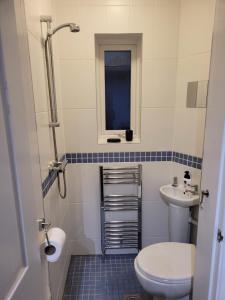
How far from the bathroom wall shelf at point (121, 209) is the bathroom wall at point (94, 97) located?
82mm

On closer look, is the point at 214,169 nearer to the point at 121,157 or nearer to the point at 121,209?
the point at 121,157

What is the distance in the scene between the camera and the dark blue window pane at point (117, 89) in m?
2.18

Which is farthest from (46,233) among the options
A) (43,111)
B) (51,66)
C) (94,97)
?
(94,97)

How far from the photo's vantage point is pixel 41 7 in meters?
1.44

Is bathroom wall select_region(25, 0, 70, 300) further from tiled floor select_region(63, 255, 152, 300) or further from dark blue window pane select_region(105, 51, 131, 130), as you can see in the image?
dark blue window pane select_region(105, 51, 131, 130)

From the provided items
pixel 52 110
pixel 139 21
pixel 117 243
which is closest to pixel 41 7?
pixel 52 110

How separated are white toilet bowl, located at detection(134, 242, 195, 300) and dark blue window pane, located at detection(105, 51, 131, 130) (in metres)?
1.24

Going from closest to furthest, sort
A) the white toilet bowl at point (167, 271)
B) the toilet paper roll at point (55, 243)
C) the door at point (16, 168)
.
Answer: the door at point (16, 168) < the toilet paper roll at point (55, 243) < the white toilet bowl at point (167, 271)

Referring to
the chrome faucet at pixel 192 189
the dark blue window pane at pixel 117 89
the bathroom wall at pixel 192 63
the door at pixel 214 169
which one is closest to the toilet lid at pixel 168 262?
the door at pixel 214 169

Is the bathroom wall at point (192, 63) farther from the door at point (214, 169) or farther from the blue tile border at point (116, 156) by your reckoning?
the door at point (214, 169)

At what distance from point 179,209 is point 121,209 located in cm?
57

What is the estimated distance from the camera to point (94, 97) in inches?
79.2

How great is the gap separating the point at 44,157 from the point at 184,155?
123 cm

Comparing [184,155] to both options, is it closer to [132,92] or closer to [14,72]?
[132,92]
